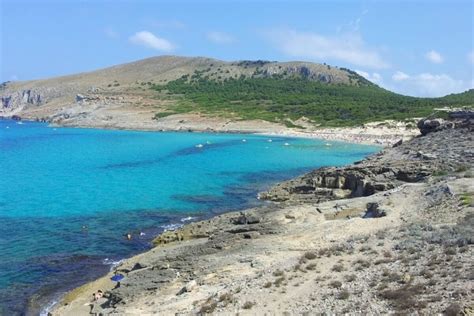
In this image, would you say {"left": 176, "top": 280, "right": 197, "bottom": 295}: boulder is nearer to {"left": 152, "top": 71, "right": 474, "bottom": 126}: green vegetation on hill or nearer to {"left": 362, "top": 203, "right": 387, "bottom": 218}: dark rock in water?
{"left": 362, "top": 203, "right": 387, "bottom": 218}: dark rock in water

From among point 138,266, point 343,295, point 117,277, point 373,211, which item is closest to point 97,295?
point 117,277

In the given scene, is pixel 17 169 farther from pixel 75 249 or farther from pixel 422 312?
pixel 422 312

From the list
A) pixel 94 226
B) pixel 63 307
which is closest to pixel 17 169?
pixel 94 226

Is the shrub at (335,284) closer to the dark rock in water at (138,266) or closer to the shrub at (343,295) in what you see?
the shrub at (343,295)

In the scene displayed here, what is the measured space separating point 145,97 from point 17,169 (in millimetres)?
102058

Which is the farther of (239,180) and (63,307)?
(239,180)

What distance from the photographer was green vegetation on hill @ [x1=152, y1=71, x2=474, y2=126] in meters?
125

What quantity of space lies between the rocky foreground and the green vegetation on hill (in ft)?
292

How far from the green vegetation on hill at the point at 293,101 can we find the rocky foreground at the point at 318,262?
292 feet

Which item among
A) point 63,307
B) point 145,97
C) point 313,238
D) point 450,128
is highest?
point 145,97

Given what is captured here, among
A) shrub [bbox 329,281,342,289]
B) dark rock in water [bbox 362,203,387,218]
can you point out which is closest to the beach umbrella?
shrub [bbox 329,281,342,289]

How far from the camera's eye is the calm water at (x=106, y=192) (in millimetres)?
27766

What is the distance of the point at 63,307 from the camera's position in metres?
21.9

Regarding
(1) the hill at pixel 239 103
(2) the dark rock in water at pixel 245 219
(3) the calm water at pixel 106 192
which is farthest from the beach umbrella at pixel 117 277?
(1) the hill at pixel 239 103
